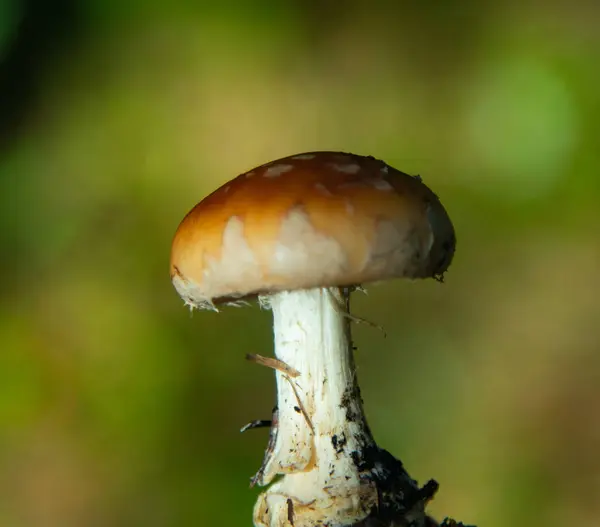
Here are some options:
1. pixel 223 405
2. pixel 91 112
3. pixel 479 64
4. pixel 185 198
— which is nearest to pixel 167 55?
pixel 91 112

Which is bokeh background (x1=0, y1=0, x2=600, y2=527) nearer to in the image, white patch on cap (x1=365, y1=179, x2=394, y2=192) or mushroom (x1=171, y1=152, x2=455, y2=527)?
mushroom (x1=171, y1=152, x2=455, y2=527)

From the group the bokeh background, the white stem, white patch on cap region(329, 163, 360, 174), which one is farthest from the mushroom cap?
the bokeh background

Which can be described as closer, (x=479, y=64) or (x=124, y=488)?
(x=124, y=488)

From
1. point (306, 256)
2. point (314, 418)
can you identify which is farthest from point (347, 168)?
point (314, 418)

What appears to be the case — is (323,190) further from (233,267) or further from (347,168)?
(233,267)

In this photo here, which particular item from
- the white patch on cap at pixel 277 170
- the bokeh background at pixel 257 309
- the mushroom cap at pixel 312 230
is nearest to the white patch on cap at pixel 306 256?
the mushroom cap at pixel 312 230

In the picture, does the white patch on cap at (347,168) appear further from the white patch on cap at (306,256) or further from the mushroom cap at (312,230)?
the white patch on cap at (306,256)

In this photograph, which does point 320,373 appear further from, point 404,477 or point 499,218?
point 499,218
